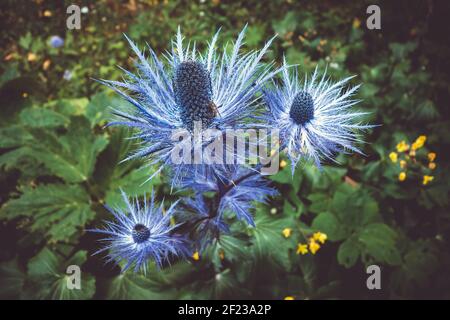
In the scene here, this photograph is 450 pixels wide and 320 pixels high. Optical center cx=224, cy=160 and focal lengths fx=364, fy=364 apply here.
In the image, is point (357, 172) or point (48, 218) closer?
point (48, 218)

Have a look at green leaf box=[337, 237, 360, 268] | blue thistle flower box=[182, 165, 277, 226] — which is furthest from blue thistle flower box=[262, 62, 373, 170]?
green leaf box=[337, 237, 360, 268]

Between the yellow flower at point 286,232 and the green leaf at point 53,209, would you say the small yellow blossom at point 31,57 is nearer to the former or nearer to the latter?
the green leaf at point 53,209

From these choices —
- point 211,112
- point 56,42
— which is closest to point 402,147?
point 211,112

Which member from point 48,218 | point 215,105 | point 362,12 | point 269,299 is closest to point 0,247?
point 48,218

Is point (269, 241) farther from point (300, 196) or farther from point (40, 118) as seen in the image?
point (40, 118)

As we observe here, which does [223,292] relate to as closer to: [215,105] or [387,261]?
[387,261]

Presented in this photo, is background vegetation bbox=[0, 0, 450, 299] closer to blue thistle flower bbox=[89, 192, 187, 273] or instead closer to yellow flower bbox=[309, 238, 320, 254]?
yellow flower bbox=[309, 238, 320, 254]
